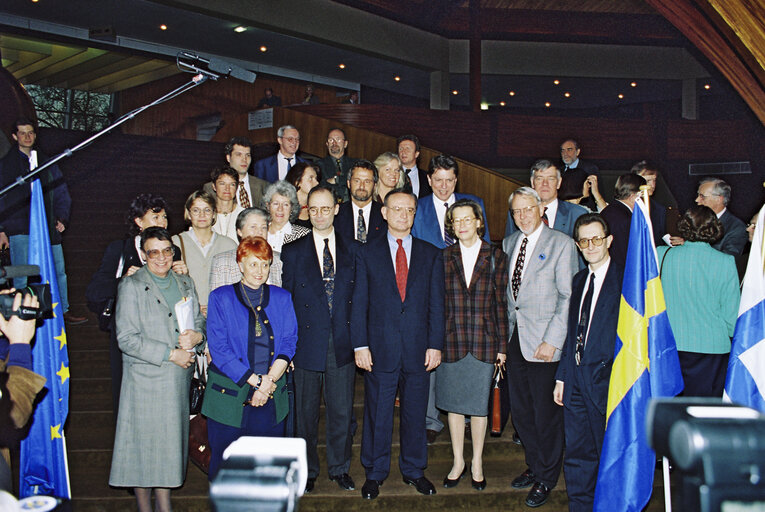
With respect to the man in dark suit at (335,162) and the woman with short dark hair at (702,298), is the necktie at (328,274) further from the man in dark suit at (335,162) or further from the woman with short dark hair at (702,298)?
the woman with short dark hair at (702,298)

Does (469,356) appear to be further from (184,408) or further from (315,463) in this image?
(184,408)

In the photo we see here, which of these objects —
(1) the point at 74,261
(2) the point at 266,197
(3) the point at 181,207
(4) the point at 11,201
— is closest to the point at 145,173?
(3) the point at 181,207

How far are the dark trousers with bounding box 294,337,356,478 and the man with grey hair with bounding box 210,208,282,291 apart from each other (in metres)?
0.56

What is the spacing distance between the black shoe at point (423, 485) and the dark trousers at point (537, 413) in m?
0.57

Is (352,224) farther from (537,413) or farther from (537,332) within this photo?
(537,413)

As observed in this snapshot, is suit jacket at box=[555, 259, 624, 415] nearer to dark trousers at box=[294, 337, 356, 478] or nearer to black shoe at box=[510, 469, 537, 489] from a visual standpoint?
black shoe at box=[510, 469, 537, 489]

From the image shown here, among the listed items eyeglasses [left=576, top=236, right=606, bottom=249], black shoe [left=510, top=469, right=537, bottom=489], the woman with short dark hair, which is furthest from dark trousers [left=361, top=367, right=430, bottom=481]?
the woman with short dark hair

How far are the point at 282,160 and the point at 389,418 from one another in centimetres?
258

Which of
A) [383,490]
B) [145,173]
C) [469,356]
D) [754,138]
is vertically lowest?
[383,490]

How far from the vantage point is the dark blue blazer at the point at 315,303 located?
132 inches

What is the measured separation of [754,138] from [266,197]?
8.91 metres

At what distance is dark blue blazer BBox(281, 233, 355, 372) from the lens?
3365 millimetres

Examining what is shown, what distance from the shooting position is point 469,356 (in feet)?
11.3

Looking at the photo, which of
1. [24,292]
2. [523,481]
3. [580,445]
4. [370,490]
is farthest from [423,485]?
[24,292]
